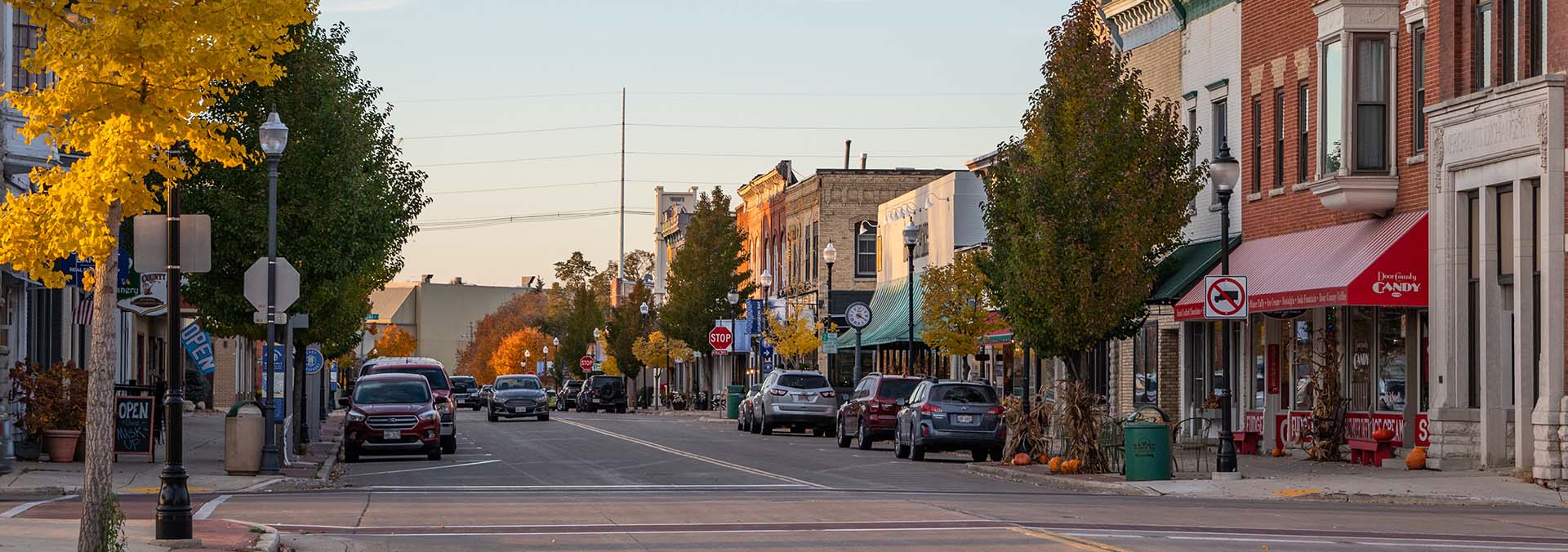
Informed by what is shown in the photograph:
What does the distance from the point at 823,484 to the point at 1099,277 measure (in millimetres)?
6589

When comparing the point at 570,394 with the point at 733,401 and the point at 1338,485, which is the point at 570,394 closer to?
the point at 733,401

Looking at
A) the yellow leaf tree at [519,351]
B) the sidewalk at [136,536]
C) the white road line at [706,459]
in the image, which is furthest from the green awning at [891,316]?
the yellow leaf tree at [519,351]

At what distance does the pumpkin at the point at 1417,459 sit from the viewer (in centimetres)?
2739

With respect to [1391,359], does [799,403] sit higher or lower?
lower

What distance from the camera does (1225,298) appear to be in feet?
86.5

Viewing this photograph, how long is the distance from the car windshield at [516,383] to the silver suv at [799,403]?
15.8 m

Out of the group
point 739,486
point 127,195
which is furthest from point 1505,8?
point 127,195

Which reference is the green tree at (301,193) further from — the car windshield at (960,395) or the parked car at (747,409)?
the parked car at (747,409)

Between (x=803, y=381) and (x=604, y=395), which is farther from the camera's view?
(x=604, y=395)

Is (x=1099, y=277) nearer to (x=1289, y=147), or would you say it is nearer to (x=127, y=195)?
(x=1289, y=147)

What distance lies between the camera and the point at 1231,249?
35.7 metres

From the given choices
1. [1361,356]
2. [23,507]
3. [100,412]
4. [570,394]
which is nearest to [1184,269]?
[1361,356]

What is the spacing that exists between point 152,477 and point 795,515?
1098 cm

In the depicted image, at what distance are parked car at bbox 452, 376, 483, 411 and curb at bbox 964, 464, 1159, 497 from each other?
5435 centimetres
